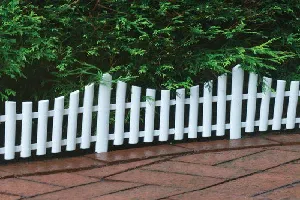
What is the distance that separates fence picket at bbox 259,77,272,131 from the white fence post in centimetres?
21

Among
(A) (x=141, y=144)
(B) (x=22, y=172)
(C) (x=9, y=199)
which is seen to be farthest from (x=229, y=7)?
(C) (x=9, y=199)

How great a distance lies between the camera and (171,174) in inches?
229

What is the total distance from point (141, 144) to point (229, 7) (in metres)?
1.44

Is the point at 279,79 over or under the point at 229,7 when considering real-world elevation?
under

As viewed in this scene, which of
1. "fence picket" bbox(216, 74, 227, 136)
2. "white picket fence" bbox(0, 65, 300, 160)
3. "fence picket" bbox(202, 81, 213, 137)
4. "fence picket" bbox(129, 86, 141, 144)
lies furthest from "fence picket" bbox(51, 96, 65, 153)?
"fence picket" bbox(216, 74, 227, 136)

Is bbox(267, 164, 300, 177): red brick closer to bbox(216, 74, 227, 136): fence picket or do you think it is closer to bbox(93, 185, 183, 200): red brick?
bbox(93, 185, 183, 200): red brick

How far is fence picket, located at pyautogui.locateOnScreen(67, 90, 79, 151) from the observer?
632 cm

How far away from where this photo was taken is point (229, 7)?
23.1 feet

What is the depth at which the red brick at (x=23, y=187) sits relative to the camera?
5375 millimetres

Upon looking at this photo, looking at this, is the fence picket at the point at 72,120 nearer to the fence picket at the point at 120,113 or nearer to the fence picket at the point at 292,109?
the fence picket at the point at 120,113

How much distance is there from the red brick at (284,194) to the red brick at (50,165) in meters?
1.49

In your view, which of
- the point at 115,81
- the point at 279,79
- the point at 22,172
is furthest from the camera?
the point at 279,79

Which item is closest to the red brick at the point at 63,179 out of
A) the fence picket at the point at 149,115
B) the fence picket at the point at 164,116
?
the fence picket at the point at 149,115

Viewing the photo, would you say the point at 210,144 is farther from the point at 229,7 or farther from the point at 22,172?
the point at 22,172
